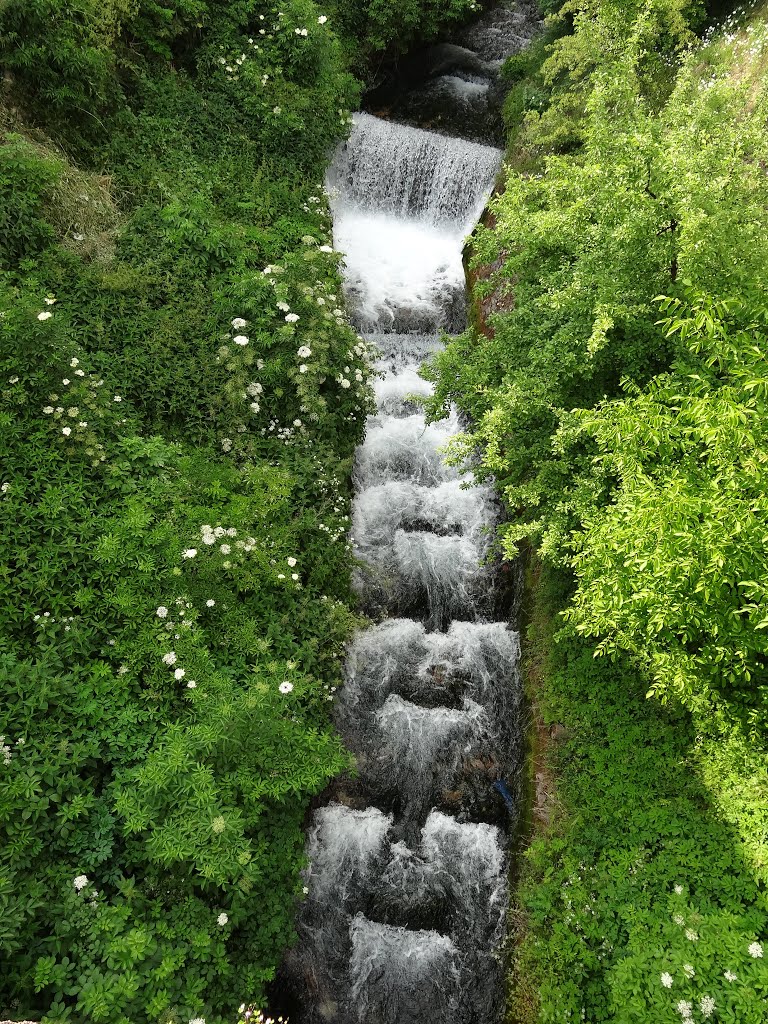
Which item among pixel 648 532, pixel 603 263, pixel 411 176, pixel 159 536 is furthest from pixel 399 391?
pixel 648 532

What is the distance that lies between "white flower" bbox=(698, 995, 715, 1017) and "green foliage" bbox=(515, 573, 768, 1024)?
1cm

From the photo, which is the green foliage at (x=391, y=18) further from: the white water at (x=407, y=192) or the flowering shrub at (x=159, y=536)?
the flowering shrub at (x=159, y=536)

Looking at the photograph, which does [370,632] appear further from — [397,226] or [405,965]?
[397,226]

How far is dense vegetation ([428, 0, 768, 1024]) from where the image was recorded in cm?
437

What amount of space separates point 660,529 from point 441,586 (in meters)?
4.89

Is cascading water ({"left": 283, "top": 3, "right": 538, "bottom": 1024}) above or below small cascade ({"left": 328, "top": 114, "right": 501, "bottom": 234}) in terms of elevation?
below

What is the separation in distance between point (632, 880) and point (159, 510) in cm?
601

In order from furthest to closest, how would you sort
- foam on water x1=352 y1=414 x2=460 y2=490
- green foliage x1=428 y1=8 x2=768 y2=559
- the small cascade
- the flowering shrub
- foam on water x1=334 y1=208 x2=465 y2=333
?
the small cascade → foam on water x1=334 y1=208 x2=465 y2=333 → foam on water x1=352 y1=414 x2=460 y2=490 → green foliage x1=428 y1=8 x2=768 y2=559 → the flowering shrub

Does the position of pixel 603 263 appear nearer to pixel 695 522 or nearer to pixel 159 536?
pixel 695 522

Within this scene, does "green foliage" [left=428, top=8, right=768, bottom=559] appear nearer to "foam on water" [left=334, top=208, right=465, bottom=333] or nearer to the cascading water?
the cascading water

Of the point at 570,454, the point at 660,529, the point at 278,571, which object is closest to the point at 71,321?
the point at 278,571

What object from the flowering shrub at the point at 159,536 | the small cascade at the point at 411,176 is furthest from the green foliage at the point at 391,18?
the flowering shrub at the point at 159,536

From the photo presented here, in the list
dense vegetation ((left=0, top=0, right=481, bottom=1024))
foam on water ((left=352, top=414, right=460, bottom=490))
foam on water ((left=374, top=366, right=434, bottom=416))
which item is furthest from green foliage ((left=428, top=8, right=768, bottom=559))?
foam on water ((left=374, top=366, right=434, bottom=416))

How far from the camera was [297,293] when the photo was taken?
867 cm
